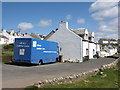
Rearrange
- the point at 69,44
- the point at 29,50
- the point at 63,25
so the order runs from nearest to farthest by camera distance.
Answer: the point at 29,50
the point at 69,44
the point at 63,25

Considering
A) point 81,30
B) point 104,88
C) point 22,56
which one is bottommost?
point 104,88

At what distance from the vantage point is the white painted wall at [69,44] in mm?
34656

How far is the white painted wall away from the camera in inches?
1364

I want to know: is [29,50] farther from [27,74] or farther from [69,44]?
[69,44]

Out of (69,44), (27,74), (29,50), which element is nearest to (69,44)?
(69,44)

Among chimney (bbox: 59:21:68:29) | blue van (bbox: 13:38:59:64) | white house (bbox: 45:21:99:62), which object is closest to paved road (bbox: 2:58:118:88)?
blue van (bbox: 13:38:59:64)

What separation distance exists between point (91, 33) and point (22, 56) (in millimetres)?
30244

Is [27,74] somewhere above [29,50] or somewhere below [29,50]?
below

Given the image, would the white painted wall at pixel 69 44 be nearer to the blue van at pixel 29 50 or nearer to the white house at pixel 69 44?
the white house at pixel 69 44

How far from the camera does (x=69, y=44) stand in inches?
1390

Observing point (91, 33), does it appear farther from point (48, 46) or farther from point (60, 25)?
point (48, 46)

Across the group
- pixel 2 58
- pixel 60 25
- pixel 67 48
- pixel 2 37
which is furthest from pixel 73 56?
pixel 2 37

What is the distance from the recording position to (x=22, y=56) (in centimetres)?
2342

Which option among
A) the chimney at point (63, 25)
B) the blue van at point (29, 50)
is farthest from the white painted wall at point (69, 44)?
the blue van at point (29, 50)
